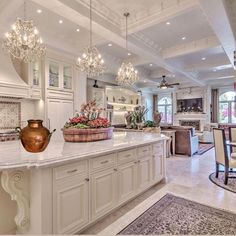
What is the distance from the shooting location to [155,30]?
482cm

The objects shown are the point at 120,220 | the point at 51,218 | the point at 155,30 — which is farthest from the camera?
the point at 155,30

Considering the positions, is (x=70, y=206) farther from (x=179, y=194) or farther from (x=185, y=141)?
(x=185, y=141)

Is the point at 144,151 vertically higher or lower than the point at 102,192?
higher

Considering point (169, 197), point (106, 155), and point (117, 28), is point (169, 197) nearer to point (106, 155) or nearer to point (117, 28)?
point (106, 155)

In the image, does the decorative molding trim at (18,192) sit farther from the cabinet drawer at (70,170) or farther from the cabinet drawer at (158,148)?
the cabinet drawer at (158,148)

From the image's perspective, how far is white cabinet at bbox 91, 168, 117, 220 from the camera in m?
2.23

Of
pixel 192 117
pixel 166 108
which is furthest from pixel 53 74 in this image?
pixel 166 108

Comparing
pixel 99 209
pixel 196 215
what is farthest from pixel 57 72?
pixel 196 215

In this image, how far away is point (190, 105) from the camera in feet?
40.0

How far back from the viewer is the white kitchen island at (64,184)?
1754 millimetres

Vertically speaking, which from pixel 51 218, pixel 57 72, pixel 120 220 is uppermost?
pixel 57 72

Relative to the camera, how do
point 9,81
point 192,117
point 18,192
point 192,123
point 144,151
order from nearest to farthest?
point 18,192 < point 144,151 < point 9,81 < point 192,117 < point 192,123

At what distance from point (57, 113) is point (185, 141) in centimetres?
420

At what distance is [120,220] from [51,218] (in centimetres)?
101
